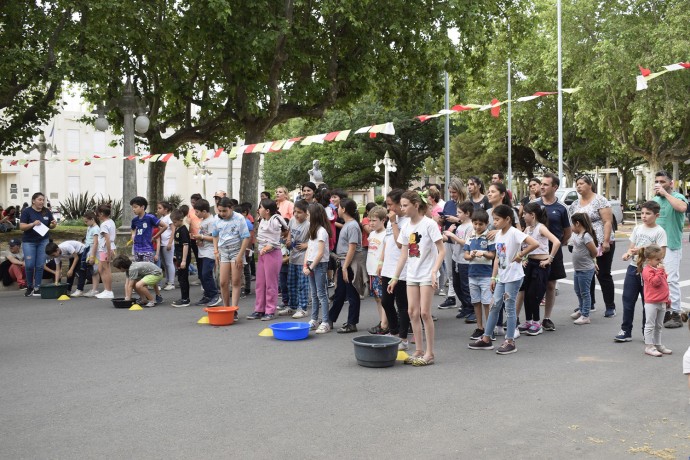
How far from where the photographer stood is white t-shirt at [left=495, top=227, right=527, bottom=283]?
748 centimetres

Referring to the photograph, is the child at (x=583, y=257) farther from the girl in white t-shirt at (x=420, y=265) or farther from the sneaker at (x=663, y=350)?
the girl in white t-shirt at (x=420, y=265)

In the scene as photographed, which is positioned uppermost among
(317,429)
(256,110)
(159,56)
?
(159,56)

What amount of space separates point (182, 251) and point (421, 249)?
5878mm

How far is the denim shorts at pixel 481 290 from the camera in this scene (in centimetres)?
818

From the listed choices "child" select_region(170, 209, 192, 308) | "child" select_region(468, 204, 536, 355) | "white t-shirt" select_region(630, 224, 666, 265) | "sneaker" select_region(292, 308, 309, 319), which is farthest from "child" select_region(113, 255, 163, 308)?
"white t-shirt" select_region(630, 224, 666, 265)

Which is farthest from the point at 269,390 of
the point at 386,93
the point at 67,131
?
the point at 67,131

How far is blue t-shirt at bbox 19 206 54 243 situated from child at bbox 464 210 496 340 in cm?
836

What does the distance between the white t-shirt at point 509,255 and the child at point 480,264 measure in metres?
0.55

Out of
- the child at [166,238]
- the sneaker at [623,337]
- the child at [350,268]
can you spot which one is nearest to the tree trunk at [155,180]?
the child at [166,238]

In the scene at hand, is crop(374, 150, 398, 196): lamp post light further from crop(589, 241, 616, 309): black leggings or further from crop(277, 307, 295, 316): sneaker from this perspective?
crop(589, 241, 616, 309): black leggings

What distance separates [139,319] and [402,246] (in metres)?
4.66

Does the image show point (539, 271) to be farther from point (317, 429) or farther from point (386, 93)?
point (386, 93)

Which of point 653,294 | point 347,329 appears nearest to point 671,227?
point 653,294

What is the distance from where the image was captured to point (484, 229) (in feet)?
26.6
